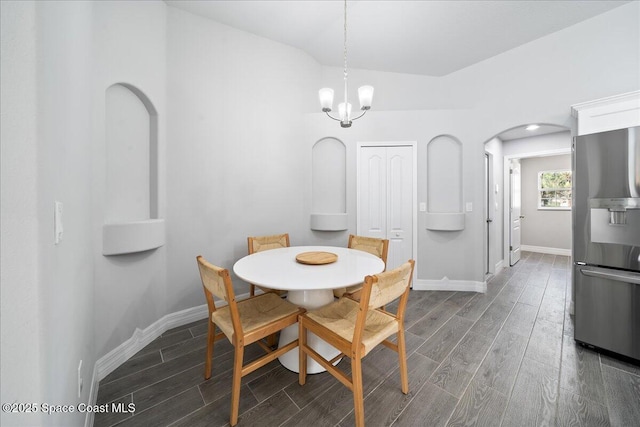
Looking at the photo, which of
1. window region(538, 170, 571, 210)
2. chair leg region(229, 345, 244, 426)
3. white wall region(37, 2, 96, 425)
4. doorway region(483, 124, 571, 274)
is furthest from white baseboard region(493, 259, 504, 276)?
white wall region(37, 2, 96, 425)

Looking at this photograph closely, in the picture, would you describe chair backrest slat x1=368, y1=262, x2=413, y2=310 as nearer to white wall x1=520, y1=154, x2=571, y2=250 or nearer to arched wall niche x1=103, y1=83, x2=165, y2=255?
arched wall niche x1=103, y1=83, x2=165, y2=255

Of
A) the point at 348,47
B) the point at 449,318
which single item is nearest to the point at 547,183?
the point at 449,318

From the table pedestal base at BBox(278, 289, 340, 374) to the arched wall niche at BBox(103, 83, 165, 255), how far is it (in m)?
1.36

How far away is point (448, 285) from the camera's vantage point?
11.2 ft

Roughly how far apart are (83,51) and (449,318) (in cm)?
368

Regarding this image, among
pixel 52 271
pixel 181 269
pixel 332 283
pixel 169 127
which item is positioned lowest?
pixel 181 269

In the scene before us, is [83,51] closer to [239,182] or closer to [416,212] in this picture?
[239,182]

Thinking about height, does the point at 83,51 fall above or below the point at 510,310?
above

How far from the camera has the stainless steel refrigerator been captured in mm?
1839

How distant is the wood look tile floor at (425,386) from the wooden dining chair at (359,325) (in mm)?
179

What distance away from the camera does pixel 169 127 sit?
2.38m

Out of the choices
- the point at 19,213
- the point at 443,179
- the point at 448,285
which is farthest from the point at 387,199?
the point at 19,213

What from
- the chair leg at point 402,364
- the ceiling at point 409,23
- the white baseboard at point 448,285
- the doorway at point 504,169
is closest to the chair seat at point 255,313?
the chair leg at point 402,364

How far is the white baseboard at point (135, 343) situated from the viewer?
160 cm
